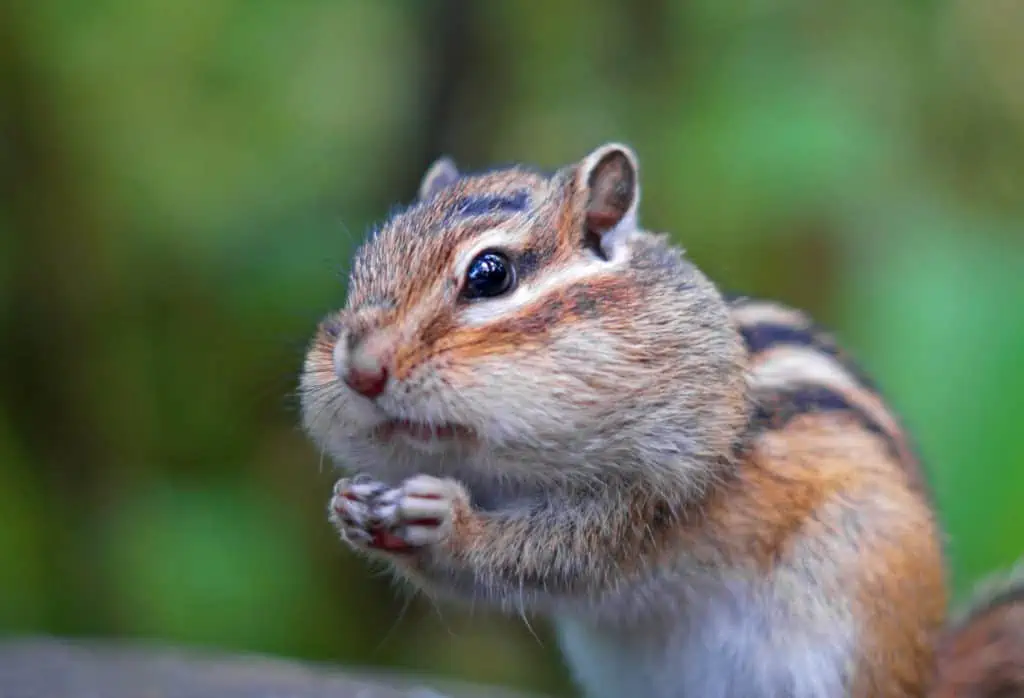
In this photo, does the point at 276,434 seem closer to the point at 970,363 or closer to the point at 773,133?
the point at 773,133

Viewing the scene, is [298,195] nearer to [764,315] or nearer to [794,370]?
[764,315]

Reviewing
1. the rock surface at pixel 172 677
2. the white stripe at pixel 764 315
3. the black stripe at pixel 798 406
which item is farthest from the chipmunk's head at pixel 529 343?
the rock surface at pixel 172 677

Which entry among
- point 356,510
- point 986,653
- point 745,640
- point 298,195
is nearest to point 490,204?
point 356,510

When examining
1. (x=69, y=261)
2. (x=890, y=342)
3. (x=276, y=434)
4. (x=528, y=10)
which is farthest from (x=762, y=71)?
(x=69, y=261)

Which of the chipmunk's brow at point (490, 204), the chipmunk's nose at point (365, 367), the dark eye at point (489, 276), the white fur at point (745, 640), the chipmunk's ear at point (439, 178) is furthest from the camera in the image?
the chipmunk's ear at point (439, 178)

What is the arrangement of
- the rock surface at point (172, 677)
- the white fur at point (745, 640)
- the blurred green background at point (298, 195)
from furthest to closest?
the blurred green background at point (298, 195), the rock surface at point (172, 677), the white fur at point (745, 640)

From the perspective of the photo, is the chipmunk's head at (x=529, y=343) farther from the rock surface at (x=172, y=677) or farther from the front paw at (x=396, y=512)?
the rock surface at (x=172, y=677)
